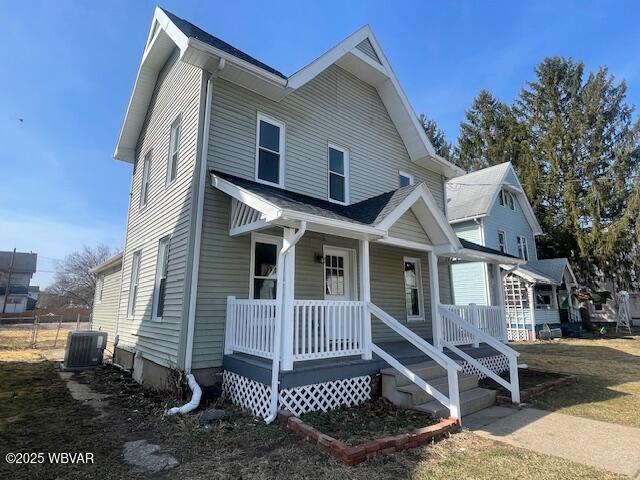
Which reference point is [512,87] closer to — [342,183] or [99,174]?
[342,183]

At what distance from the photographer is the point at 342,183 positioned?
968 cm

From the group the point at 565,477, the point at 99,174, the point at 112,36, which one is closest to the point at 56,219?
the point at 99,174

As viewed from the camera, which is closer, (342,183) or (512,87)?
(342,183)

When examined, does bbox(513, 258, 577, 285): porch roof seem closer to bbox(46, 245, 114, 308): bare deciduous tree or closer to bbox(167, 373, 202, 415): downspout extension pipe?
bbox(167, 373, 202, 415): downspout extension pipe

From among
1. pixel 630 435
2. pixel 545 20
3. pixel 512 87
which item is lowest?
pixel 630 435

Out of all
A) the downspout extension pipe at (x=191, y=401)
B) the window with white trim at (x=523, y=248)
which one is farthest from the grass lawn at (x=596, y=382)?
the window with white trim at (x=523, y=248)

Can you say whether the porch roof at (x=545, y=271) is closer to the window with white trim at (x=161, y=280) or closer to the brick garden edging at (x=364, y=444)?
the brick garden edging at (x=364, y=444)

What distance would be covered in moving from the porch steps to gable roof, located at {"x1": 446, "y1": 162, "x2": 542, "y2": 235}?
49.4ft

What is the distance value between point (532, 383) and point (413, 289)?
391 centimetres

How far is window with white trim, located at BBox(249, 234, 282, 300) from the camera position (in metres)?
7.44

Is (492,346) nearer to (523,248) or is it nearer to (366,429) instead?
(366,429)

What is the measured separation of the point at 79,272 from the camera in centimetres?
5469

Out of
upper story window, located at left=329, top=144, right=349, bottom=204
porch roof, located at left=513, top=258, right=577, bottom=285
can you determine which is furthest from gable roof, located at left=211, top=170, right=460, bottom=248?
porch roof, located at left=513, top=258, right=577, bottom=285

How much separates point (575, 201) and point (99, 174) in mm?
33029
